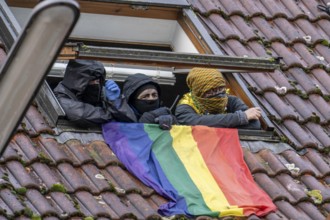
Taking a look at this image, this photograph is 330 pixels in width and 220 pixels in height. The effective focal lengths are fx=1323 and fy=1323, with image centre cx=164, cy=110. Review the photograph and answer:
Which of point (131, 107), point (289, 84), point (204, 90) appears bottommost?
point (131, 107)

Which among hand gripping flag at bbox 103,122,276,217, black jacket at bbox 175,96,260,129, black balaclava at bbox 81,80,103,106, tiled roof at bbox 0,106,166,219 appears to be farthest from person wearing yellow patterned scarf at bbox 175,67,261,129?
tiled roof at bbox 0,106,166,219

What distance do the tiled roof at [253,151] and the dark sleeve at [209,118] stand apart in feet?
0.76

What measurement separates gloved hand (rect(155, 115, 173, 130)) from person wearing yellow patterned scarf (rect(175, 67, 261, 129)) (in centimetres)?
25

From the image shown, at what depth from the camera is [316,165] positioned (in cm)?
1028

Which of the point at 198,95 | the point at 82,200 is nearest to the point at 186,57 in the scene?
the point at 198,95

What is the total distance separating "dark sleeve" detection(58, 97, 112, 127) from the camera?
952cm

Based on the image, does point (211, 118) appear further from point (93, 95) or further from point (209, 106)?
point (93, 95)

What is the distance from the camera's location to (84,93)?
9703mm

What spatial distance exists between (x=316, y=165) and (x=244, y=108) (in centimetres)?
71

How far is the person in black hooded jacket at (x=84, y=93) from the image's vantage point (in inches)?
375

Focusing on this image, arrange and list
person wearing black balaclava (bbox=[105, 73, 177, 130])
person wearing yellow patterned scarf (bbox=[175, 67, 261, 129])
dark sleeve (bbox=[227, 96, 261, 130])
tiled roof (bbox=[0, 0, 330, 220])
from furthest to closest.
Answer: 1. dark sleeve (bbox=[227, 96, 261, 130])
2. person wearing yellow patterned scarf (bbox=[175, 67, 261, 129])
3. person wearing black balaclava (bbox=[105, 73, 177, 130])
4. tiled roof (bbox=[0, 0, 330, 220])

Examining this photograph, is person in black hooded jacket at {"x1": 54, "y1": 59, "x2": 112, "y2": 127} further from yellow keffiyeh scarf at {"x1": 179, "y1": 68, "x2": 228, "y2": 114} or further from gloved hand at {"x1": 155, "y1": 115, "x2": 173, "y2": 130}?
yellow keffiyeh scarf at {"x1": 179, "y1": 68, "x2": 228, "y2": 114}

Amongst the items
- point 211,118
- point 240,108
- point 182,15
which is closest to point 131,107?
point 211,118

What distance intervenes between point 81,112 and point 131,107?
1.78 ft
